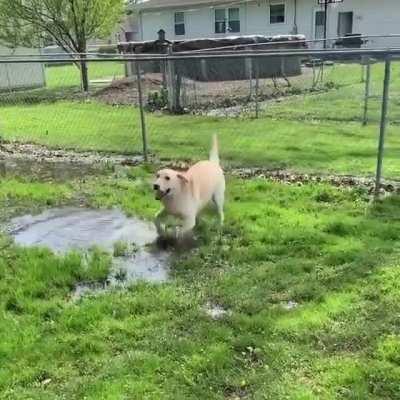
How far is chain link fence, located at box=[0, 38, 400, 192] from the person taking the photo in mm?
8172

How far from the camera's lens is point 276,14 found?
31406 mm

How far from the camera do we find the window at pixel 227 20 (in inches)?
1281

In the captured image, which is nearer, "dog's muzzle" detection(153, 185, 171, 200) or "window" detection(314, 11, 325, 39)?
"dog's muzzle" detection(153, 185, 171, 200)

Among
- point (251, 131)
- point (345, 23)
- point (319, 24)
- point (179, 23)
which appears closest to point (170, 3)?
point (179, 23)

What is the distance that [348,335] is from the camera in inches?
142

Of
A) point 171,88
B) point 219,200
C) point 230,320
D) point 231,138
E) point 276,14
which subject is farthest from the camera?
point 276,14

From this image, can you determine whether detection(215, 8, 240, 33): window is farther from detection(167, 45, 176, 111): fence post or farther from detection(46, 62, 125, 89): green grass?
detection(167, 45, 176, 111): fence post

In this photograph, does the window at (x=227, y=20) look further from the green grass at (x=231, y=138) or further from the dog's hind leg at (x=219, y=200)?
the dog's hind leg at (x=219, y=200)

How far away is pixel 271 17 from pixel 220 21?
3.09 m

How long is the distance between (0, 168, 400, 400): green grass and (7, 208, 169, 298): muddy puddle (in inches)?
6.0

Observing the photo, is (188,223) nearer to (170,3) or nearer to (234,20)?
(234,20)

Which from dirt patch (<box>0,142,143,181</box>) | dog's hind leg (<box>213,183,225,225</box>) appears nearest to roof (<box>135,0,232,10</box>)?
dirt patch (<box>0,142,143,181</box>)

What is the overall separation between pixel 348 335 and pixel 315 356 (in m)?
0.33

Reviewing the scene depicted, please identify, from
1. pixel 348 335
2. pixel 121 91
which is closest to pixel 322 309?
pixel 348 335
